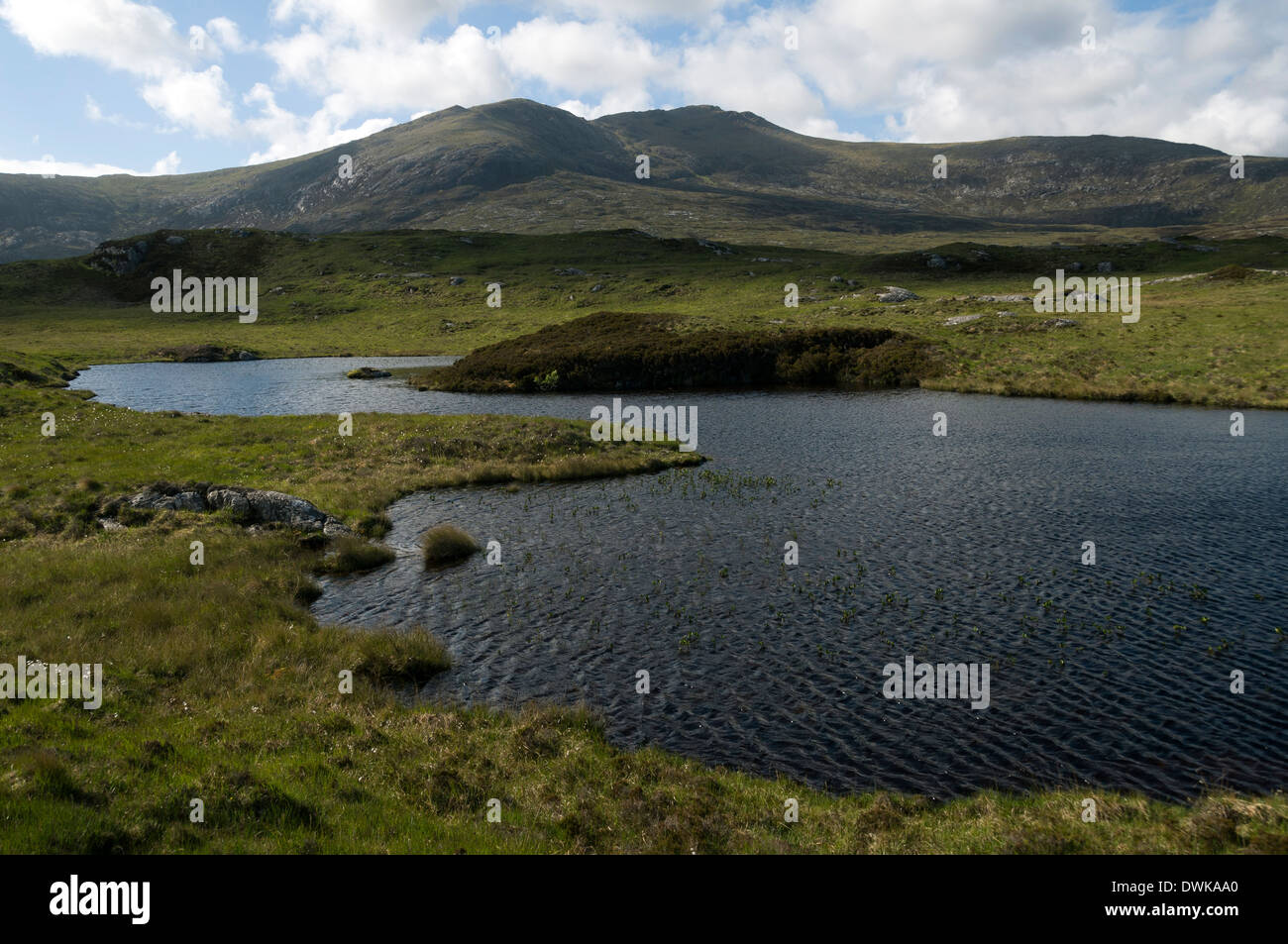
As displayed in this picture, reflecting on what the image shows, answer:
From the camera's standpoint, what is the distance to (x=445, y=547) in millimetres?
29703

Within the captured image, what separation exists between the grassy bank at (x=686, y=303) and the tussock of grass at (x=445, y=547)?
199ft

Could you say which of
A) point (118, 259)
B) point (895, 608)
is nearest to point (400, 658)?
point (895, 608)

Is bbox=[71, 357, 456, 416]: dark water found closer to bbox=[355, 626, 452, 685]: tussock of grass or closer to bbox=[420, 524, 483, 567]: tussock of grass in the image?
bbox=[420, 524, 483, 567]: tussock of grass

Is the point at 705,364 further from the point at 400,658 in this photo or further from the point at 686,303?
the point at 400,658

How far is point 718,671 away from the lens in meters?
19.9

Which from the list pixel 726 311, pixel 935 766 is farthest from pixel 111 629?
pixel 726 311

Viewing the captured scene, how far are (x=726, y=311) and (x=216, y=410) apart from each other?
238 feet

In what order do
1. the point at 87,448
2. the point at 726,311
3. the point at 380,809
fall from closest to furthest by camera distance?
1. the point at 380,809
2. the point at 87,448
3. the point at 726,311

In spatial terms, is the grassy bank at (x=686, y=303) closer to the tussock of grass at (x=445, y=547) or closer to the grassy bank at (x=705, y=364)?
the grassy bank at (x=705, y=364)

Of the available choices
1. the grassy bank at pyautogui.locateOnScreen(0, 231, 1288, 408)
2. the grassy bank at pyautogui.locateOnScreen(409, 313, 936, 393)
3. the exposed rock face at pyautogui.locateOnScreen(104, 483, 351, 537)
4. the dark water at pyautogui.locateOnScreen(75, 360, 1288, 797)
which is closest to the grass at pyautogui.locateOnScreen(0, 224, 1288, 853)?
the exposed rock face at pyautogui.locateOnScreen(104, 483, 351, 537)

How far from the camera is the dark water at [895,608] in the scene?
53.7 ft

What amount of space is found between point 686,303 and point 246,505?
101844mm
